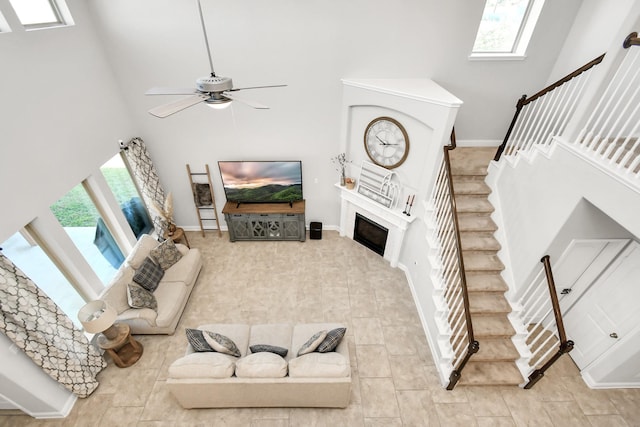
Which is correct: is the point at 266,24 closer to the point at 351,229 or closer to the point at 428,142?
the point at 428,142

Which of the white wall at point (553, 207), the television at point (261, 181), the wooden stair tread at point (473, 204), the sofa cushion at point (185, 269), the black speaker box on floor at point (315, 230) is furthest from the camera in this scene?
the black speaker box on floor at point (315, 230)

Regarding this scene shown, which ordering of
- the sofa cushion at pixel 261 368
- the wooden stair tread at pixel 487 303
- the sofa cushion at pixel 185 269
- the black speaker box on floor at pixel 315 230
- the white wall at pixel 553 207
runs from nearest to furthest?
1. the white wall at pixel 553 207
2. the sofa cushion at pixel 261 368
3. the wooden stair tread at pixel 487 303
4. the sofa cushion at pixel 185 269
5. the black speaker box on floor at pixel 315 230

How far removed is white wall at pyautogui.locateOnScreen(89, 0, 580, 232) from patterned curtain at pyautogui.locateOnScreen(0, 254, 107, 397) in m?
3.22

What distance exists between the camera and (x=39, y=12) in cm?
379

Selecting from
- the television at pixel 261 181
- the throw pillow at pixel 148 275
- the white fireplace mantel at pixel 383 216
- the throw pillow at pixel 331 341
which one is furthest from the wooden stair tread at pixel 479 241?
the throw pillow at pixel 148 275

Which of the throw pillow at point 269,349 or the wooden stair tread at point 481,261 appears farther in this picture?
the wooden stair tread at point 481,261

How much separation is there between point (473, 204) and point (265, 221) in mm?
3829

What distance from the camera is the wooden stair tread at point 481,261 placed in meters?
4.26

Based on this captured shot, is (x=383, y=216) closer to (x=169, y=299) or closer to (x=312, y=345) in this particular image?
(x=312, y=345)

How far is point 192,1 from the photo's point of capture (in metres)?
4.29

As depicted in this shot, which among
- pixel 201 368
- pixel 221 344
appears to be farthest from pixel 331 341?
pixel 201 368

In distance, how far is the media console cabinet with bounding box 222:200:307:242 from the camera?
6.02m

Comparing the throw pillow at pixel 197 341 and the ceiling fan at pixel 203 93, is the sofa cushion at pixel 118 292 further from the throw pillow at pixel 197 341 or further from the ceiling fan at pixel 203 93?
the ceiling fan at pixel 203 93

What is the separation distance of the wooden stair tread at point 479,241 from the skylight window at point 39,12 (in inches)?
246
